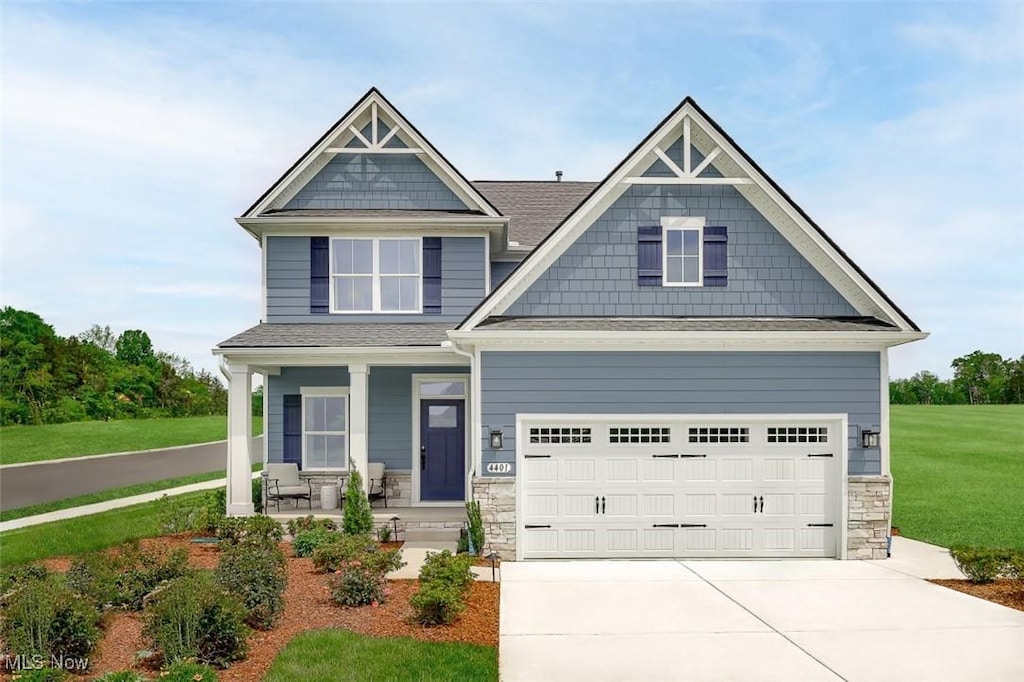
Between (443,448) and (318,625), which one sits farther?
(443,448)

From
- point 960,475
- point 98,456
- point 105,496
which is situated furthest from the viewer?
point 98,456

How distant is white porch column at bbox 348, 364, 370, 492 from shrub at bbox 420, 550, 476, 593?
4504 millimetres

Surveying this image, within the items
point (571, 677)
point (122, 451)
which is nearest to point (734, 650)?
point (571, 677)

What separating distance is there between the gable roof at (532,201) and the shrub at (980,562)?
1069cm

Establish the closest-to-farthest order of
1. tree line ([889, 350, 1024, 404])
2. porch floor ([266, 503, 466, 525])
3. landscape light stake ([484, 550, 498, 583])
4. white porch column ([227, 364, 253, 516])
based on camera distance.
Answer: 1. landscape light stake ([484, 550, 498, 583])
2. white porch column ([227, 364, 253, 516])
3. porch floor ([266, 503, 466, 525])
4. tree line ([889, 350, 1024, 404])

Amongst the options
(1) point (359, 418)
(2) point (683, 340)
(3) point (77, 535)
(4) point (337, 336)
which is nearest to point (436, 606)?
(2) point (683, 340)

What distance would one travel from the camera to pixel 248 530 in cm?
1323

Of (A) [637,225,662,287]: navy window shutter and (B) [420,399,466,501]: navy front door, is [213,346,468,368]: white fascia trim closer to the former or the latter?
(B) [420,399,466,501]: navy front door

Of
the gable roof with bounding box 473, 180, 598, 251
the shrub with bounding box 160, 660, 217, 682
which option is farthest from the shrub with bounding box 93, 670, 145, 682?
the gable roof with bounding box 473, 180, 598, 251

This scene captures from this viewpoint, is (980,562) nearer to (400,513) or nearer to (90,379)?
(400,513)

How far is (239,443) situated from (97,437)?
25.4 m

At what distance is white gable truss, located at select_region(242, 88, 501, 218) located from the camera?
53.6 feet

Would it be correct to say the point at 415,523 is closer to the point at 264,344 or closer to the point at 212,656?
the point at 264,344

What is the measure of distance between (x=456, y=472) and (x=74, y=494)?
11.9 metres
